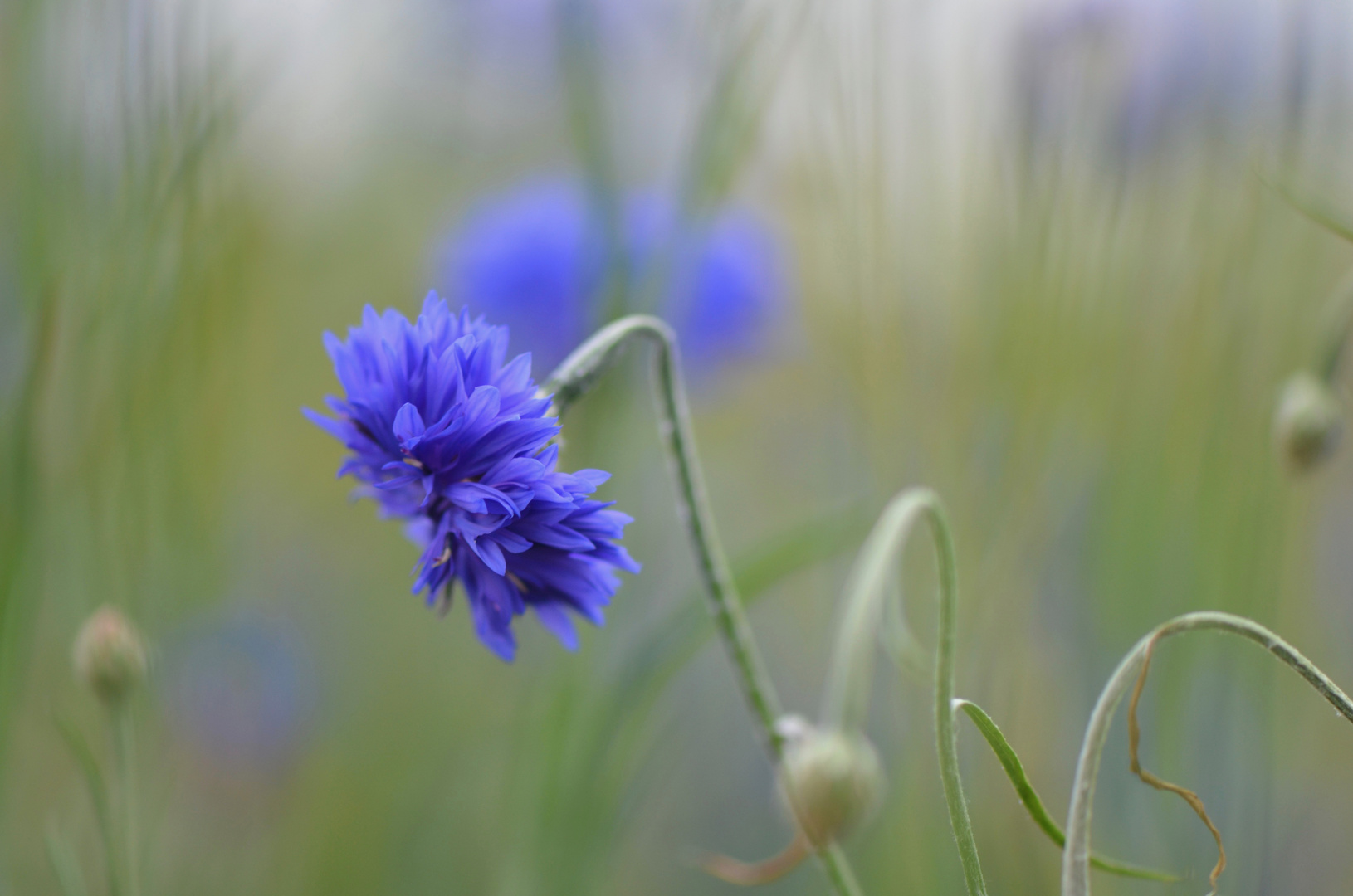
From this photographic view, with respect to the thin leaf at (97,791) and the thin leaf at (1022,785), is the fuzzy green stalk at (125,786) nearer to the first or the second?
the thin leaf at (97,791)

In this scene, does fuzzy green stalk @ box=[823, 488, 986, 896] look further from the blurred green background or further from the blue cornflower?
the blurred green background

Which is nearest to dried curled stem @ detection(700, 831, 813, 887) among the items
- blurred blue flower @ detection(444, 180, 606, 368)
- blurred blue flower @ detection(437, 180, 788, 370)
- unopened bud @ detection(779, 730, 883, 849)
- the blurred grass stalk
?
unopened bud @ detection(779, 730, 883, 849)

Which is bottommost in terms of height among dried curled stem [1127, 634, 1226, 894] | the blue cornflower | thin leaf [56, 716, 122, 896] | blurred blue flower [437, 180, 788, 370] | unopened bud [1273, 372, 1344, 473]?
dried curled stem [1127, 634, 1226, 894]

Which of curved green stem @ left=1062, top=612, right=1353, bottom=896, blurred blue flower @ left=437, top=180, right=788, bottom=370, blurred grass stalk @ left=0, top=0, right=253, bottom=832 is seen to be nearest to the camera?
curved green stem @ left=1062, top=612, right=1353, bottom=896

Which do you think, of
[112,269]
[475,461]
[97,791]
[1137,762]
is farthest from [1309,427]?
[112,269]

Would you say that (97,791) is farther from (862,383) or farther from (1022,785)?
(862,383)

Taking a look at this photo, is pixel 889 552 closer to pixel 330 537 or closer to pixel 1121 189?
pixel 1121 189

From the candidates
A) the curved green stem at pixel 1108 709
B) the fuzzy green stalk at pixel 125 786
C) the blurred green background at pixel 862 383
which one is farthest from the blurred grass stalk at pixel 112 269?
the curved green stem at pixel 1108 709
